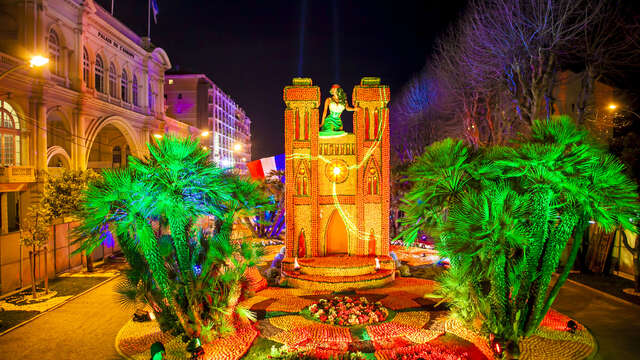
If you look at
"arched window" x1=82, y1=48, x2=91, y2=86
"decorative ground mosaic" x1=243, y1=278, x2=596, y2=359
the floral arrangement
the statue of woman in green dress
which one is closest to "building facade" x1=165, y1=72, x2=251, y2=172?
"arched window" x1=82, y1=48, x2=91, y2=86

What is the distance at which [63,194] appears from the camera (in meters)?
17.5

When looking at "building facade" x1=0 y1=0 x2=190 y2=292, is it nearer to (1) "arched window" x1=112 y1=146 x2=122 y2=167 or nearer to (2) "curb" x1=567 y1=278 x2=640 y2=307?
(1) "arched window" x1=112 y1=146 x2=122 y2=167

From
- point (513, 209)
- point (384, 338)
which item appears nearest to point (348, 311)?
point (384, 338)

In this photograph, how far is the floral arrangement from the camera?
12.3 metres

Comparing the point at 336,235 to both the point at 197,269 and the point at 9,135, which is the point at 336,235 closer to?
the point at 197,269

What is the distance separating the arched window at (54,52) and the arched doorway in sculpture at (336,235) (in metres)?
19.4

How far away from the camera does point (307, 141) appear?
1825 centimetres

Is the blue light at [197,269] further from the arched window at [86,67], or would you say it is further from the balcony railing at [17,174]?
the arched window at [86,67]

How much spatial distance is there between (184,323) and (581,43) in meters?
24.7

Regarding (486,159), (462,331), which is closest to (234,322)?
(462,331)

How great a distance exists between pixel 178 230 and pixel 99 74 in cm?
2381

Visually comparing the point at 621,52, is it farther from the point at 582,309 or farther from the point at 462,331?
the point at 462,331

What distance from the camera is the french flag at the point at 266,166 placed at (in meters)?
27.7

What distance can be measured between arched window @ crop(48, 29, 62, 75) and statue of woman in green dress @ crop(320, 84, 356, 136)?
17314mm
